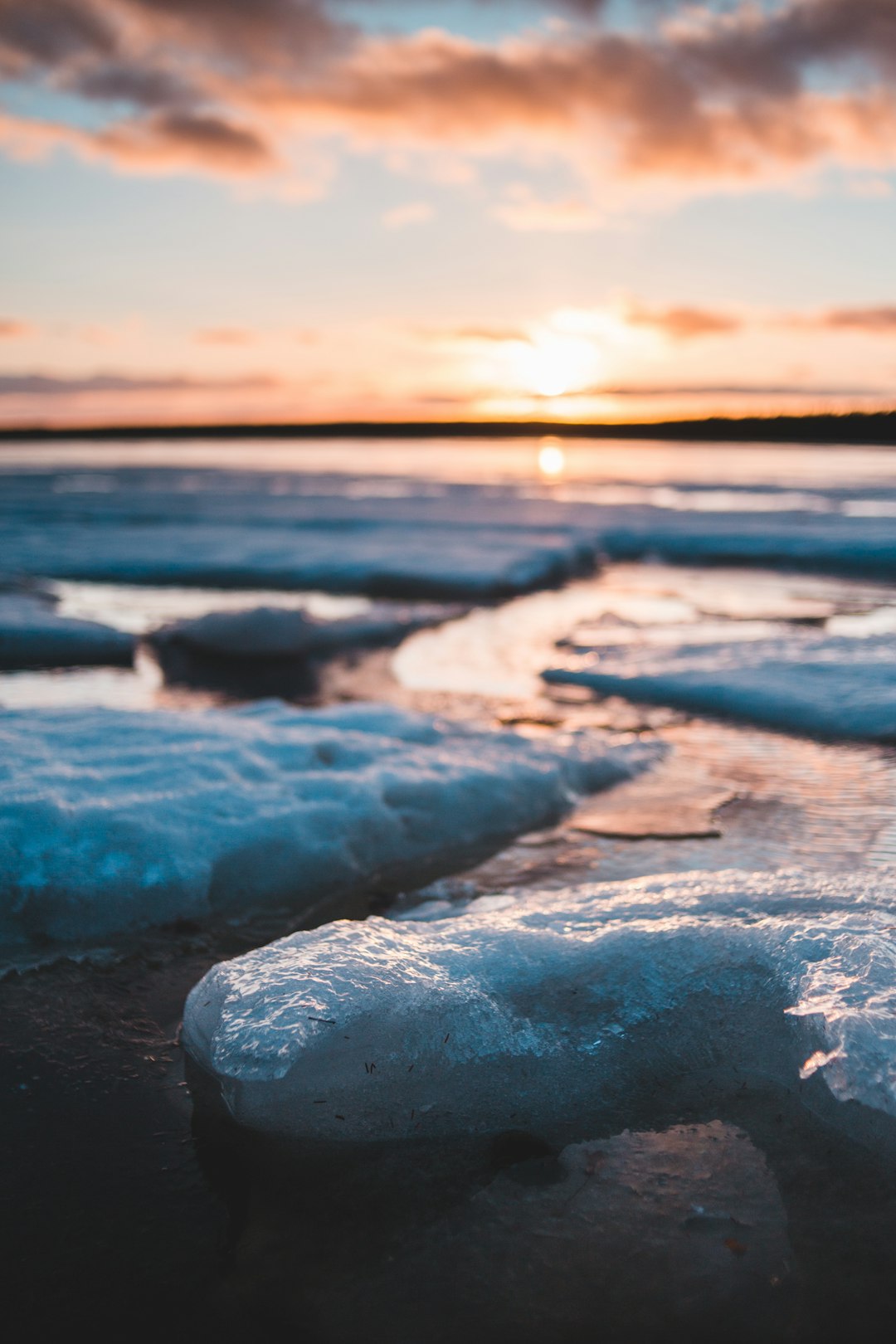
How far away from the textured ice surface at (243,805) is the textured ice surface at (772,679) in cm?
103

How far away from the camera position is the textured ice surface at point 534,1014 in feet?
6.20

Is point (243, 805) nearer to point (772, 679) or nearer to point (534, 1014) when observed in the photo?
point (534, 1014)

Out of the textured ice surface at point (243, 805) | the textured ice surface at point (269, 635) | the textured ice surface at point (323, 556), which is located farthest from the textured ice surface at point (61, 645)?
the textured ice surface at point (323, 556)

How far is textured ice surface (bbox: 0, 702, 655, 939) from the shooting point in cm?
276

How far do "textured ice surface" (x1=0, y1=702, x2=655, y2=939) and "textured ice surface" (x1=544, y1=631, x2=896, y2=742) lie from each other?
3.37 feet

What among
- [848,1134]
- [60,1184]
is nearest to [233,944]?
[60,1184]

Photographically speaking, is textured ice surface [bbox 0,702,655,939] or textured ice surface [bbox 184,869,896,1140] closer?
textured ice surface [bbox 184,869,896,1140]

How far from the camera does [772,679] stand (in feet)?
16.8

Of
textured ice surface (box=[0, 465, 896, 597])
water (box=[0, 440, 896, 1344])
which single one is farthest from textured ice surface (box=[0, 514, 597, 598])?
water (box=[0, 440, 896, 1344])

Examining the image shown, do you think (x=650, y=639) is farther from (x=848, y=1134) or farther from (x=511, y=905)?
(x=848, y=1134)

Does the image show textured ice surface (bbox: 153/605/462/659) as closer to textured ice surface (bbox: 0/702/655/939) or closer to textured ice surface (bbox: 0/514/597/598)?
textured ice surface (bbox: 0/514/597/598)

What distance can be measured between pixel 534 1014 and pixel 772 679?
3.45 meters

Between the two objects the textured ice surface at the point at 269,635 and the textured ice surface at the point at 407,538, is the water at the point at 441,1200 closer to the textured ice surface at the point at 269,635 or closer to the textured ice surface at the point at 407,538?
the textured ice surface at the point at 269,635

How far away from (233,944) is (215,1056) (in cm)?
66
